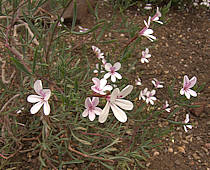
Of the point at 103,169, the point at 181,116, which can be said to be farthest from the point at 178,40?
the point at 103,169

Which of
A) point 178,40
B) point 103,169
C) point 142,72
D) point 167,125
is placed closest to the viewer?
point 103,169

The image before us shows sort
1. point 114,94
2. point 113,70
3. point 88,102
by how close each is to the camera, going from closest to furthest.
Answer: point 114,94
point 88,102
point 113,70

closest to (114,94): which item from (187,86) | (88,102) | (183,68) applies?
(88,102)

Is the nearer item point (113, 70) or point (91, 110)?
point (91, 110)

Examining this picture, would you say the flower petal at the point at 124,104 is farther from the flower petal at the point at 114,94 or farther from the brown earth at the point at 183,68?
the brown earth at the point at 183,68

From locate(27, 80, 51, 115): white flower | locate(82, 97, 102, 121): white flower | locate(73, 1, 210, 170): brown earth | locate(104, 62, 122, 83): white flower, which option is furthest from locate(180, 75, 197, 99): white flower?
locate(27, 80, 51, 115): white flower

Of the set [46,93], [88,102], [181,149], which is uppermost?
[46,93]

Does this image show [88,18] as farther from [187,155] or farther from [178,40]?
[187,155]

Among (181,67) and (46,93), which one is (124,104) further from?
(181,67)

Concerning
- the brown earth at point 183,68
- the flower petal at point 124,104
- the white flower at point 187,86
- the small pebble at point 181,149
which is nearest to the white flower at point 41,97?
the flower petal at point 124,104

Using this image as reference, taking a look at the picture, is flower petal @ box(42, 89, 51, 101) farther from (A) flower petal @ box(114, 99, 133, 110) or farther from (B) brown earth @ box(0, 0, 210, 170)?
(B) brown earth @ box(0, 0, 210, 170)

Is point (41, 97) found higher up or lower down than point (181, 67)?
higher up
